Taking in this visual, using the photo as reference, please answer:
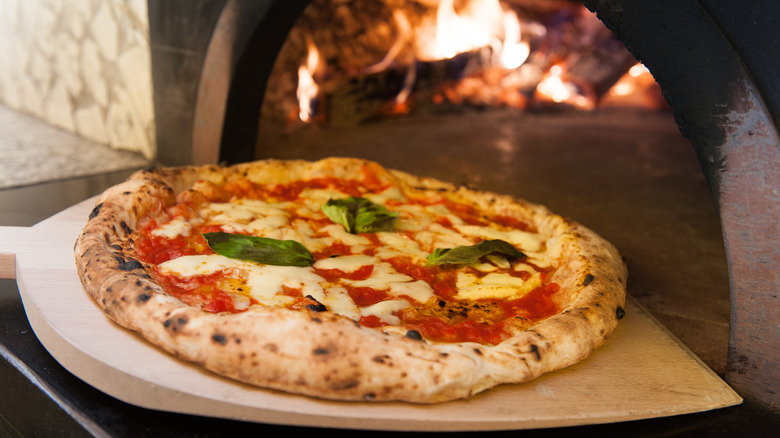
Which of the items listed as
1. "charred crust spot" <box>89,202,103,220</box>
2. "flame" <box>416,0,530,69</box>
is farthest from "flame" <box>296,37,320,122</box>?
"charred crust spot" <box>89,202,103,220</box>

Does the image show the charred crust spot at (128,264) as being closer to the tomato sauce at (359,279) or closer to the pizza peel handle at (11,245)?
the tomato sauce at (359,279)

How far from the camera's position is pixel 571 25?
9.43 meters

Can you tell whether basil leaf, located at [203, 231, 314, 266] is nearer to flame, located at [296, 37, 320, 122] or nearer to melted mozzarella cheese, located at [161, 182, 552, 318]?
melted mozzarella cheese, located at [161, 182, 552, 318]

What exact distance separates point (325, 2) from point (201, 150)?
3.26 meters

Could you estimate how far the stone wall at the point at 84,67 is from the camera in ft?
14.8

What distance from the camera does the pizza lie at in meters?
1.58

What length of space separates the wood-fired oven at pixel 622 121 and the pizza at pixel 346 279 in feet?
1.49

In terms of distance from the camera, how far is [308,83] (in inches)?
260

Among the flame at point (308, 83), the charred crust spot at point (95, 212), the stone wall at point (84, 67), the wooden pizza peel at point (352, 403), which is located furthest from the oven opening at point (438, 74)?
the wooden pizza peel at point (352, 403)

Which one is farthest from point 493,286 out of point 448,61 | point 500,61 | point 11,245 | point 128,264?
point 500,61

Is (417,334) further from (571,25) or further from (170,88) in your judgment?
(571,25)

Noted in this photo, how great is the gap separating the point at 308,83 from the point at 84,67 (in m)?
2.27

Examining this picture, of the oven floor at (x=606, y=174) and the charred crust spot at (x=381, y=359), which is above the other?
the charred crust spot at (x=381, y=359)

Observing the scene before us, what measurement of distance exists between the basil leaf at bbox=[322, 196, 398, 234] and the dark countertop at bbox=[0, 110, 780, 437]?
1094 mm
